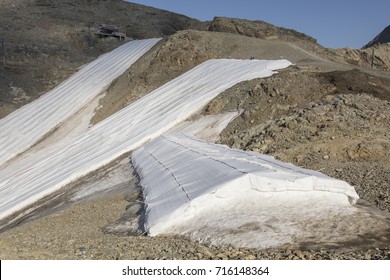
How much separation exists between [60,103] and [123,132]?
30.0ft

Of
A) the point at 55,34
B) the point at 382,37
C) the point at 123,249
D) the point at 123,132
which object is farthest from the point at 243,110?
the point at 382,37

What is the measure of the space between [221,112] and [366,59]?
26636 millimetres

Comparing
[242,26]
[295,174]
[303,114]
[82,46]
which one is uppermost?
[242,26]

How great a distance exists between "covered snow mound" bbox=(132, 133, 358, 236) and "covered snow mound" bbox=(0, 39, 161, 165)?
600 inches

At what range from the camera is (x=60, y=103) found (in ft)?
88.5

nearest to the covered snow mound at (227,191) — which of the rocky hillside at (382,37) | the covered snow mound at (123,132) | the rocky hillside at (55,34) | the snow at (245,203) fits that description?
the snow at (245,203)

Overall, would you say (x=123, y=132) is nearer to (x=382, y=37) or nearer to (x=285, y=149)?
(x=285, y=149)

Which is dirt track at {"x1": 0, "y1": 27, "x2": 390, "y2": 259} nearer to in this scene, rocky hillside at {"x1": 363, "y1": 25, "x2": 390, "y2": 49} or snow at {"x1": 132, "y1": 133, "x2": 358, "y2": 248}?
snow at {"x1": 132, "y1": 133, "x2": 358, "y2": 248}

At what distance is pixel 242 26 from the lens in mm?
35969

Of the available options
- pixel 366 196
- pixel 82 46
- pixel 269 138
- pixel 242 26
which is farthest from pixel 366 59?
pixel 366 196

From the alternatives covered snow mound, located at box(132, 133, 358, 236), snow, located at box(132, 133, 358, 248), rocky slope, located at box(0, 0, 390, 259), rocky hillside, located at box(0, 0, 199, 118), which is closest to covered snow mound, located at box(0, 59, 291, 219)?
rocky slope, located at box(0, 0, 390, 259)

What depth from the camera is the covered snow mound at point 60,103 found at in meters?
24.1

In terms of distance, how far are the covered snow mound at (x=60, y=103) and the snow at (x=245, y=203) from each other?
1574cm

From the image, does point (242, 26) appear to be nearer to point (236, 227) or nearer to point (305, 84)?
point (305, 84)
